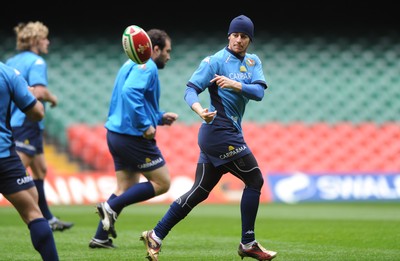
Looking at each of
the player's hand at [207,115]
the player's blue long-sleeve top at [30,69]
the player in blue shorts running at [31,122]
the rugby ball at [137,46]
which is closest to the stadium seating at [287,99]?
the player in blue shorts running at [31,122]

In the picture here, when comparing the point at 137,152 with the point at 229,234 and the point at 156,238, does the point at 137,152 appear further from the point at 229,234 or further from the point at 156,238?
the point at 229,234

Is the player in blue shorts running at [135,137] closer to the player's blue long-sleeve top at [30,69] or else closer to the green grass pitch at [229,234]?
the green grass pitch at [229,234]

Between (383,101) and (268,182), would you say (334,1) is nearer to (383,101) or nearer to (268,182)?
(383,101)

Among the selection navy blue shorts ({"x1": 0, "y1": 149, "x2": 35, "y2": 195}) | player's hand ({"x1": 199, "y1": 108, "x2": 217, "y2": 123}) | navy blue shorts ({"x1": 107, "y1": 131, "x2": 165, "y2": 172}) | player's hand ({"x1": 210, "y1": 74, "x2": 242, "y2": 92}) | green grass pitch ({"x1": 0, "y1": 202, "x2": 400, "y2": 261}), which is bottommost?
green grass pitch ({"x1": 0, "y1": 202, "x2": 400, "y2": 261})

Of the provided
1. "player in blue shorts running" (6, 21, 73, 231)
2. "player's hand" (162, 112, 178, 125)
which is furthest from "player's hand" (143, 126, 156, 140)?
"player in blue shorts running" (6, 21, 73, 231)

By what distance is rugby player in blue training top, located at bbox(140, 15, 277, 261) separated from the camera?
6621mm

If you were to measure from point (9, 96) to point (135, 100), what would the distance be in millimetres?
2521

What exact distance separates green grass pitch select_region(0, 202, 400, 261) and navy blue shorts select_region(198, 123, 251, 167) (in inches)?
35.5

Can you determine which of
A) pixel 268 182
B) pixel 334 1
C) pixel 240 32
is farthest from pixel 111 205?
pixel 334 1

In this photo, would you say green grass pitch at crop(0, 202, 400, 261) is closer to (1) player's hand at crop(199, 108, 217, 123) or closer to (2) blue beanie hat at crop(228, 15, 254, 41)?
(1) player's hand at crop(199, 108, 217, 123)

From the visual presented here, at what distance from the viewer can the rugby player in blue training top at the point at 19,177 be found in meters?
5.17

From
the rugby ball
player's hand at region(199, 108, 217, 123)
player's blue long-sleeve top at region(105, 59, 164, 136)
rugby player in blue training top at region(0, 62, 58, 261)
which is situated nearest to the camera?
rugby player in blue training top at region(0, 62, 58, 261)

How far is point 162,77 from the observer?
20453 millimetres

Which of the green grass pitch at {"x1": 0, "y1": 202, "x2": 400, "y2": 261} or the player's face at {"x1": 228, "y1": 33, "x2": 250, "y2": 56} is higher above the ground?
the player's face at {"x1": 228, "y1": 33, "x2": 250, "y2": 56}
